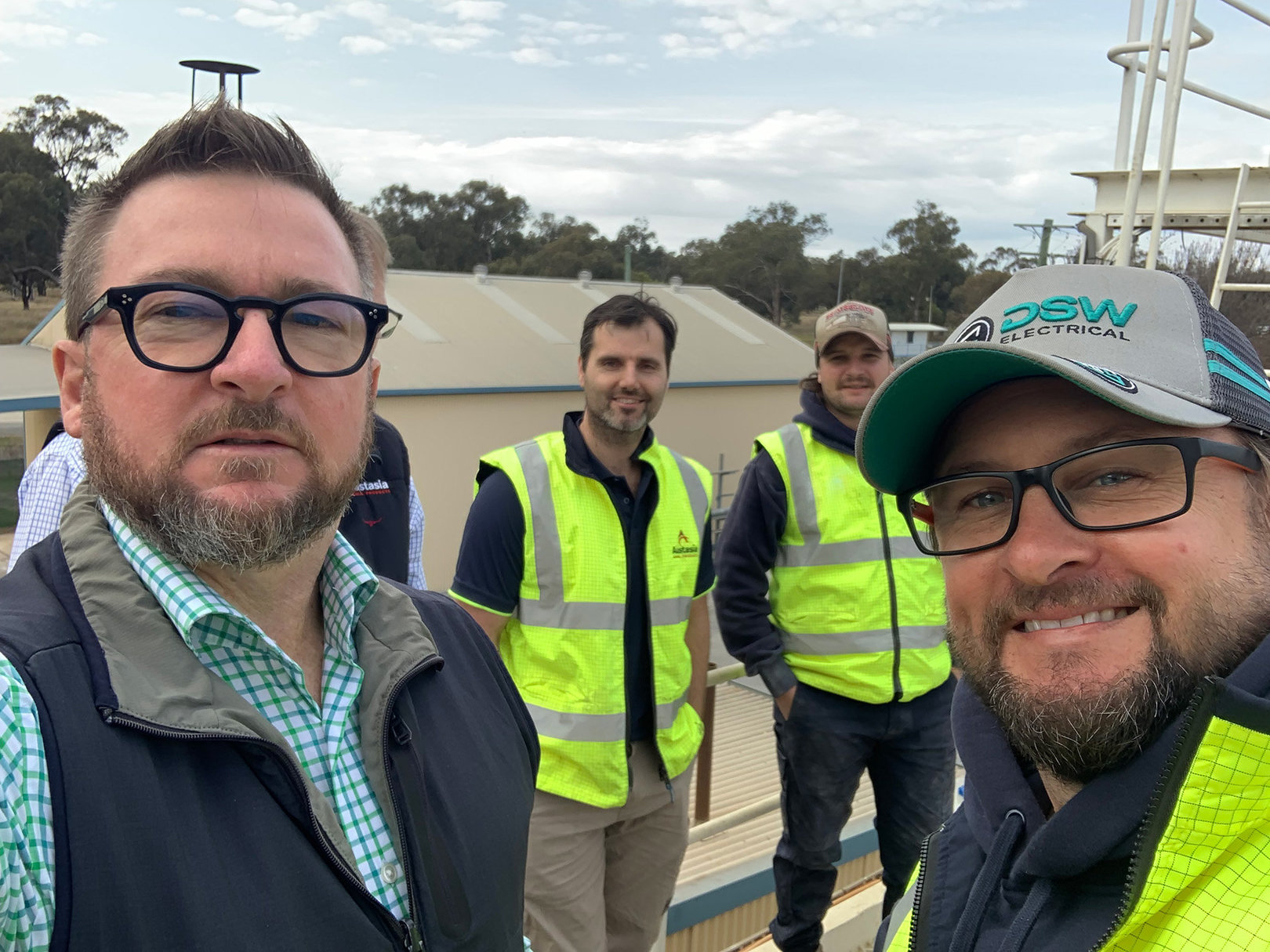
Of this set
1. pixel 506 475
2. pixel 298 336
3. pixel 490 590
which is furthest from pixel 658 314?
pixel 298 336

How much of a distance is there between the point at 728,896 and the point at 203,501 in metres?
3.55

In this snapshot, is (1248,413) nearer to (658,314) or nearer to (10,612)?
(10,612)

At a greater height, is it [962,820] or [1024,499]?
[1024,499]

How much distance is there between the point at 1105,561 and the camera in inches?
42.6

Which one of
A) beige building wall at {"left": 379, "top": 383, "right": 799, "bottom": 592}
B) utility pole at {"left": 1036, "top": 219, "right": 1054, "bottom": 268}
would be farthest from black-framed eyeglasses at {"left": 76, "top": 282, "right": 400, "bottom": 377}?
utility pole at {"left": 1036, "top": 219, "right": 1054, "bottom": 268}

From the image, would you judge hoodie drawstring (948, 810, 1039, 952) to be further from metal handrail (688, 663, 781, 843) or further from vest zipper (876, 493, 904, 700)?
metal handrail (688, 663, 781, 843)

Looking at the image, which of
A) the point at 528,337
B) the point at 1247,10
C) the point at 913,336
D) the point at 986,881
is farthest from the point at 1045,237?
the point at 986,881

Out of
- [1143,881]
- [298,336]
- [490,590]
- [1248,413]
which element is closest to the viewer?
[1143,881]

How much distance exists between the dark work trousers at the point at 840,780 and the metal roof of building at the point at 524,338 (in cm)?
1209

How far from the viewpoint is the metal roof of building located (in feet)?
54.7

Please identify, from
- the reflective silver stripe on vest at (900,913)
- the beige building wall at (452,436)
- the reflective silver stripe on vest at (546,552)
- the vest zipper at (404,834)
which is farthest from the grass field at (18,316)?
the reflective silver stripe on vest at (900,913)

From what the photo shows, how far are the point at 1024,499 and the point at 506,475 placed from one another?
1.92m

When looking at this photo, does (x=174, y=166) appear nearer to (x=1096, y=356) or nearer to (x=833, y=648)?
(x=1096, y=356)

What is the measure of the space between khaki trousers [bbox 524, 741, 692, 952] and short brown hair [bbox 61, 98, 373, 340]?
6.45ft
